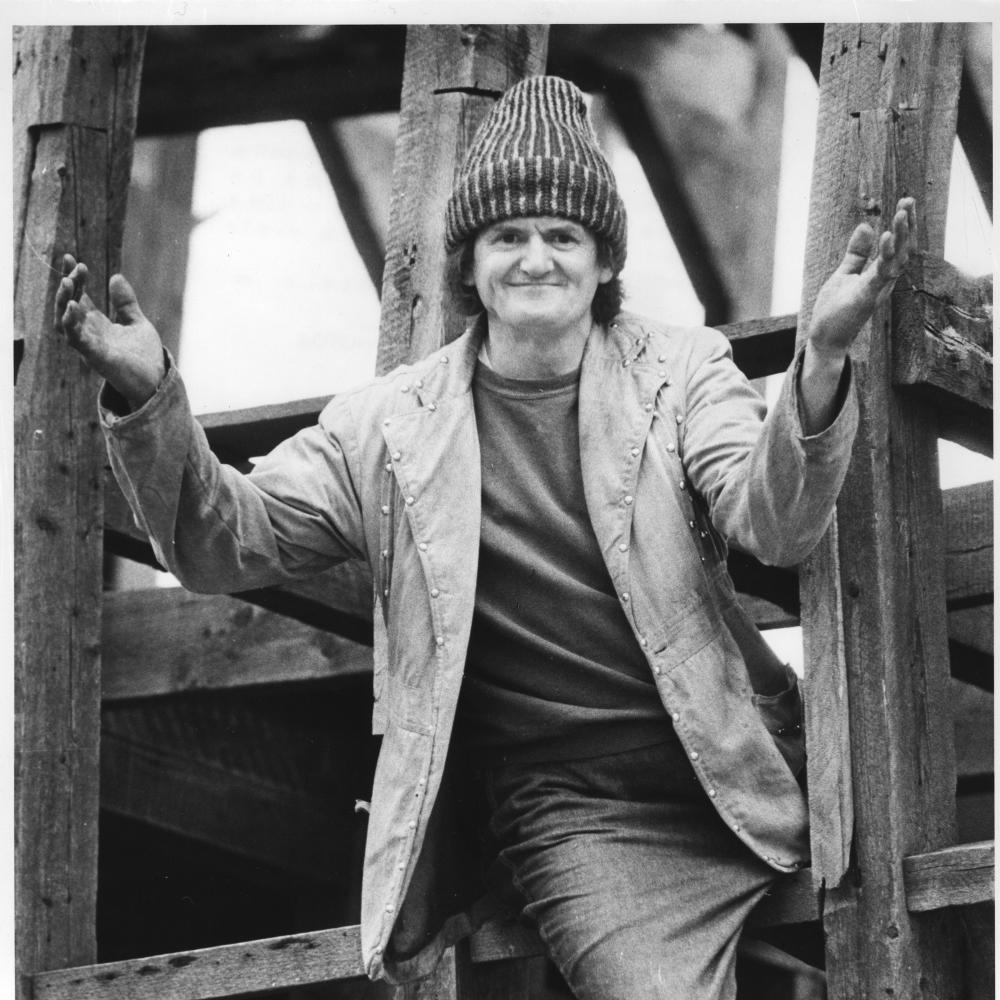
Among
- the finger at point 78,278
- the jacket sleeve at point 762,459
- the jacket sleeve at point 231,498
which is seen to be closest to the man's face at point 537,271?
the jacket sleeve at point 762,459

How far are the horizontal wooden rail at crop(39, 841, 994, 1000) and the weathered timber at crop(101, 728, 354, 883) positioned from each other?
1.61 meters

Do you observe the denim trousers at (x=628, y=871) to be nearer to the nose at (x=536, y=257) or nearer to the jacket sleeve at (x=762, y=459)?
the jacket sleeve at (x=762, y=459)

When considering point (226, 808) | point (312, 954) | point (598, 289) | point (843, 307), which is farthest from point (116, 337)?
point (226, 808)

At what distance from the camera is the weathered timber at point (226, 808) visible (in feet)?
21.1

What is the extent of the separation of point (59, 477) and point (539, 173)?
5.38 ft

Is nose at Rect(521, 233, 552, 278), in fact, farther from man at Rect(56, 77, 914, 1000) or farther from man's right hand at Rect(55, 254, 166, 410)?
man's right hand at Rect(55, 254, 166, 410)

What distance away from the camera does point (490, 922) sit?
426cm

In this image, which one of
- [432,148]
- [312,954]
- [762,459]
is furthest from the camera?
[432,148]

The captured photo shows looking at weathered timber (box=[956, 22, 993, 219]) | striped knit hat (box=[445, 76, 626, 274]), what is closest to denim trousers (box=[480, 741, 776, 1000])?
striped knit hat (box=[445, 76, 626, 274])

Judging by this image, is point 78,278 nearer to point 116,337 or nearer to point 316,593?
point 116,337

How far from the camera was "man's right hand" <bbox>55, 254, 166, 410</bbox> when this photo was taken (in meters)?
3.74

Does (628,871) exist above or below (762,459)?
below

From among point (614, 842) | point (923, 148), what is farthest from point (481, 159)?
point (614, 842)

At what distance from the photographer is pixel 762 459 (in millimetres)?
3717
